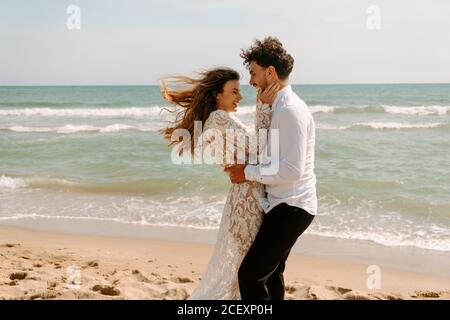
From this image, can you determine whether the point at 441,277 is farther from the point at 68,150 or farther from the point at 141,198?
the point at 68,150

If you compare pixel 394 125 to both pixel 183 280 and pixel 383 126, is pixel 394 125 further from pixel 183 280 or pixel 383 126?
pixel 183 280

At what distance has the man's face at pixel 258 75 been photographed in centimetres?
336

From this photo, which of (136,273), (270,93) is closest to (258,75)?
(270,93)

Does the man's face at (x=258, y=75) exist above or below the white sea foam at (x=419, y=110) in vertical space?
above

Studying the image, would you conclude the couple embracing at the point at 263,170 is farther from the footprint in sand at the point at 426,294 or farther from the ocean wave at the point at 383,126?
the ocean wave at the point at 383,126

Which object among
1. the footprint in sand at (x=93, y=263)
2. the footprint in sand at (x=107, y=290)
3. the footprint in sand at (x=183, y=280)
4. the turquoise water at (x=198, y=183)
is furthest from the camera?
the turquoise water at (x=198, y=183)

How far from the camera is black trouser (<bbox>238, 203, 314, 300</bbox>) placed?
328cm

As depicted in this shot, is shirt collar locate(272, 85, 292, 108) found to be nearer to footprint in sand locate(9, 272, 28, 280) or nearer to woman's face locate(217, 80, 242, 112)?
woman's face locate(217, 80, 242, 112)

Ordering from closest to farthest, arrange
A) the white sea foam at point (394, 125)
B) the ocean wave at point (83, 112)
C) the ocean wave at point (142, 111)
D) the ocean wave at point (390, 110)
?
the white sea foam at point (394, 125) < the ocean wave at point (390, 110) < the ocean wave at point (142, 111) < the ocean wave at point (83, 112)

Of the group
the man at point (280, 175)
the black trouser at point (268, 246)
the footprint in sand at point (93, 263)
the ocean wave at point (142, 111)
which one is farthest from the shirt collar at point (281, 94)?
the ocean wave at point (142, 111)

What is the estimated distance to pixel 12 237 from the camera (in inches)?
316

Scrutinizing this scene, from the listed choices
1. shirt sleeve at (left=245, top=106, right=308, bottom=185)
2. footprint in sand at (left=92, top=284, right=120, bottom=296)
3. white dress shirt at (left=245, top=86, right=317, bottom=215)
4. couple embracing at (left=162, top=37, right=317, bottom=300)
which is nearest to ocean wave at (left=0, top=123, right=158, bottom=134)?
footprint in sand at (left=92, top=284, right=120, bottom=296)

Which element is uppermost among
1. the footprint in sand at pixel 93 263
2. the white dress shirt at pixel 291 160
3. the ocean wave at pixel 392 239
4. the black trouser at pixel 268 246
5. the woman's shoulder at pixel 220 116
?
the woman's shoulder at pixel 220 116
